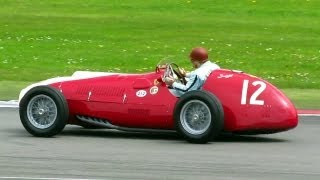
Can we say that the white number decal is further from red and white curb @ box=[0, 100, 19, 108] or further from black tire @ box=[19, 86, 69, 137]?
red and white curb @ box=[0, 100, 19, 108]

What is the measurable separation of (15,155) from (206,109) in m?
2.41

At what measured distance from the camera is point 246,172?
1019 centimetres

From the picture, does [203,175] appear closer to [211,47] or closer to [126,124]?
[126,124]

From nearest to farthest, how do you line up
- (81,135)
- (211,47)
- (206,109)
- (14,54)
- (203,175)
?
Answer: (203,175) < (206,109) < (81,135) < (14,54) < (211,47)

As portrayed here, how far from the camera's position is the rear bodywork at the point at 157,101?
39.5 ft

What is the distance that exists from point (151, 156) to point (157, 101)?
1293mm

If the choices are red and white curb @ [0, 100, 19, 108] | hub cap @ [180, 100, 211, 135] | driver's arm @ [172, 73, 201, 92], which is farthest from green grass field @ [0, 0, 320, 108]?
hub cap @ [180, 100, 211, 135]

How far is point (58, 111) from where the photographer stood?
12438 mm

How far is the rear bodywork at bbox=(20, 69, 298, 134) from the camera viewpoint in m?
12.0

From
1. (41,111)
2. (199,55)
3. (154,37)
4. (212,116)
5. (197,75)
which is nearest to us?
(212,116)

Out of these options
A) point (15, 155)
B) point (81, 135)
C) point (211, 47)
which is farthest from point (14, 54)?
point (15, 155)

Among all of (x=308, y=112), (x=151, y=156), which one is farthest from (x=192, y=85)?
(x=308, y=112)

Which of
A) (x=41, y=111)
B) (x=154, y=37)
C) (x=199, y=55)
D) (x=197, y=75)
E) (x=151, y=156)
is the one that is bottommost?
(x=151, y=156)

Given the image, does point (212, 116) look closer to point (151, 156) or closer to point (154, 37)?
point (151, 156)
